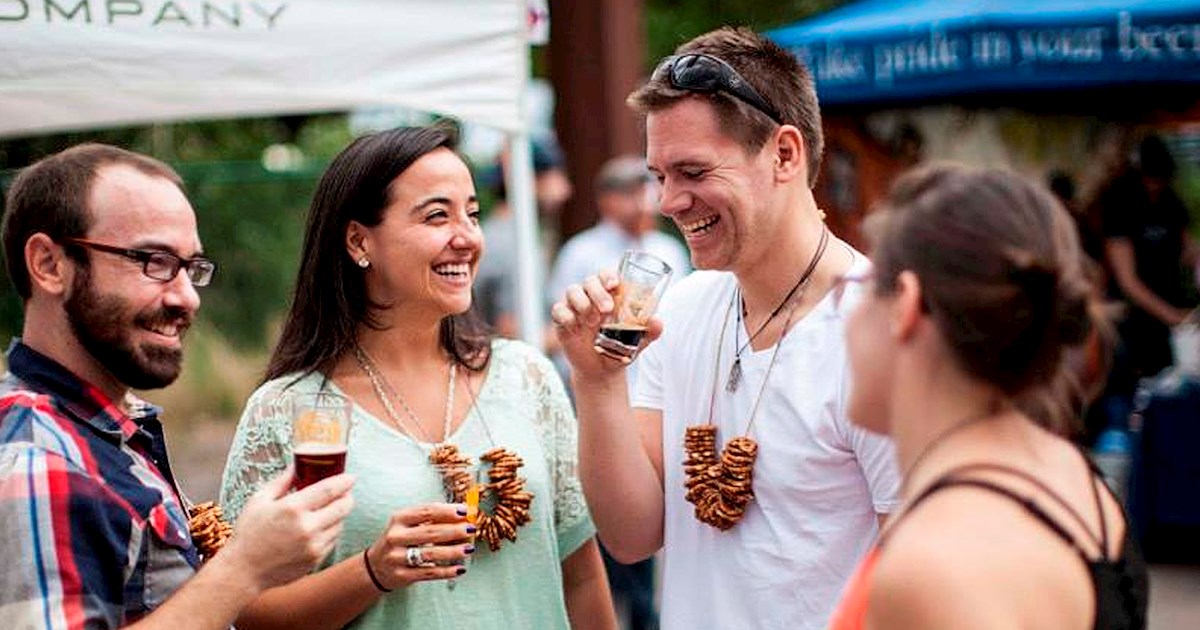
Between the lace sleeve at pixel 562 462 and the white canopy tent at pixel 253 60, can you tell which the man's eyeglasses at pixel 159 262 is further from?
the white canopy tent at pixel 253 60

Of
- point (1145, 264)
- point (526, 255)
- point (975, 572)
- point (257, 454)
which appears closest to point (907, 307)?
point (975, 572)

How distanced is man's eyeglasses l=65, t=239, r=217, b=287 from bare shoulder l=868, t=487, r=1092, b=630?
4.78 feet

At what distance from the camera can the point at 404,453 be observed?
10.6 ft

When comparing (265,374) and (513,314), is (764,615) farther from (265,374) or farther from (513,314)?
(513,314)

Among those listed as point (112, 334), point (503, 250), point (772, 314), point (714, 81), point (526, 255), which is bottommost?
point (503, 250)

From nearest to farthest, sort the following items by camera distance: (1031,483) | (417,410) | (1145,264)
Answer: (1031,483), (417,410), (1145,264)

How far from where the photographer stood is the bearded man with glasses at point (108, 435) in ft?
7.82

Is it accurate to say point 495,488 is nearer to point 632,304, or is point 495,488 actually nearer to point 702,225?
point 632,304

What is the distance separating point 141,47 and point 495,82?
108 cm

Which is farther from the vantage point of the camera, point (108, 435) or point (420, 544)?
point (420, 544)

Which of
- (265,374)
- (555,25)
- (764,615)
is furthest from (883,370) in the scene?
(555,25)

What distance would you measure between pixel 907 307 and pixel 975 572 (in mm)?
347

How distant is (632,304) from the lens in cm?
298

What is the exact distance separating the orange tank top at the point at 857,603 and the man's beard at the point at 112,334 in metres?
1.32
